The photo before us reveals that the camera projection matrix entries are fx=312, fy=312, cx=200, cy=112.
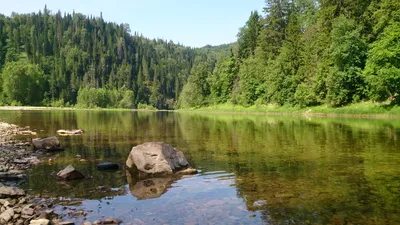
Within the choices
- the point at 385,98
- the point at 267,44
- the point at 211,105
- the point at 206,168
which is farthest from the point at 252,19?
the point at 206,168

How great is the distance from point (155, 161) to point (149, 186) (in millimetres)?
2834

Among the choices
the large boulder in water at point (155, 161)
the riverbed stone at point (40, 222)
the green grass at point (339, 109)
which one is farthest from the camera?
the green grass at point (339, 109)

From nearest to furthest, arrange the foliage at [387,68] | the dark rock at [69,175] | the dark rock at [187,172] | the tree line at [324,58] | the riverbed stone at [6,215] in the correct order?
the riverbed stone at [6,215]
the dark rock at [69,175]
the dark rock at [187,172]
the foliage at [387,68]
the tree line at [324,58]

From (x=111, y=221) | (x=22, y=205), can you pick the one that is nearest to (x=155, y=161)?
(x=22, y=205)

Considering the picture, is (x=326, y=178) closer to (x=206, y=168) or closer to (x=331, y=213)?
(x=331, y=213)

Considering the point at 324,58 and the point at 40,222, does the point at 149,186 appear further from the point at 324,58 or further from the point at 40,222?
the point at 324,58

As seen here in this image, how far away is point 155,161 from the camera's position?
55.5 ft

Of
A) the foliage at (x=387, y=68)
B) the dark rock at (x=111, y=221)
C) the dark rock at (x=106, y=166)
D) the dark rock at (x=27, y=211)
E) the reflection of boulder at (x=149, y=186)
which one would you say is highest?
the foliage at (x=387, y=68)

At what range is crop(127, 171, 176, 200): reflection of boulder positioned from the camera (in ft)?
41.9

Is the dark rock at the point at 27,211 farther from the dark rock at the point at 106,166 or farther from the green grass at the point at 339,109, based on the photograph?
the green grass at the point at 339,109

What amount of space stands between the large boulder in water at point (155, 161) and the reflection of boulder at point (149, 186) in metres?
0.78

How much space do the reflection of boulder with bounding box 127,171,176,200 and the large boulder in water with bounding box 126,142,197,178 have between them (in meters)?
0.78

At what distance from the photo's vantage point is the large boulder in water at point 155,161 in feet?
54.3

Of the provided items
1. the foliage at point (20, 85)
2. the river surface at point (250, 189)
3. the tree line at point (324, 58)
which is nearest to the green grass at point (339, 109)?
the tree line at point (324, 58)
